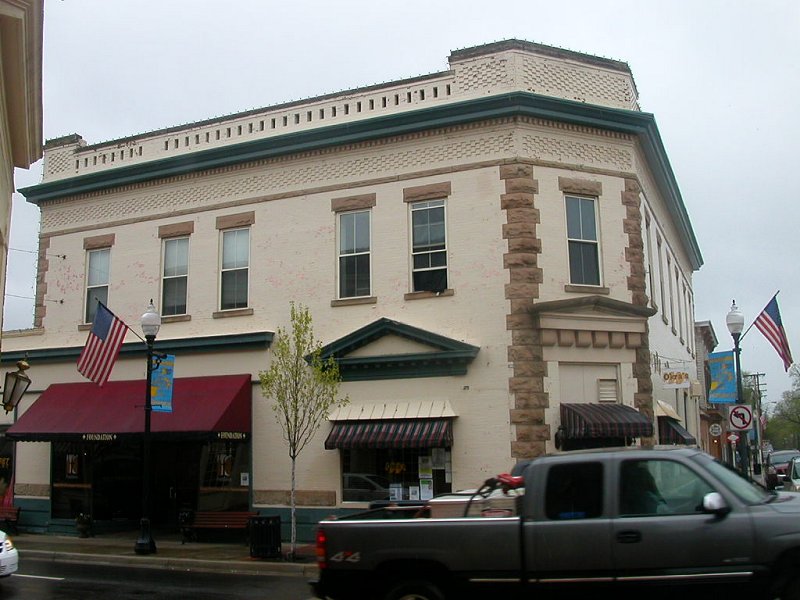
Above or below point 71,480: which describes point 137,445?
above

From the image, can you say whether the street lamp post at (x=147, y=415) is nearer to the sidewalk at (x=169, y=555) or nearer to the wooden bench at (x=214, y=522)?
the sidewalk at (x=169, y=555)

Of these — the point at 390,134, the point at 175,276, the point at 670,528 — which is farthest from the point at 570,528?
the point at 175,276

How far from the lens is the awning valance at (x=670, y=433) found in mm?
19656

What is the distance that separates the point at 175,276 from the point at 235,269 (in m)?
1.82

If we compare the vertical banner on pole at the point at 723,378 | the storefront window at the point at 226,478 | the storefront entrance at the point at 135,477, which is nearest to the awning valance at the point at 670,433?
the vertical banner on pole at the point at 723,378

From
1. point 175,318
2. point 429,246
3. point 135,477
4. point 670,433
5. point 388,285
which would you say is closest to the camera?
point 429,246

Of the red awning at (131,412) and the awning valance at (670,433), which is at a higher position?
the red awning at (131,412)

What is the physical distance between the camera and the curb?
1523 cm

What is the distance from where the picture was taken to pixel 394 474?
18.1 meters

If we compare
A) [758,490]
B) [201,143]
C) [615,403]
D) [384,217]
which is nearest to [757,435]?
[615,403]

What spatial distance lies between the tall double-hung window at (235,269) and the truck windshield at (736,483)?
1450cm

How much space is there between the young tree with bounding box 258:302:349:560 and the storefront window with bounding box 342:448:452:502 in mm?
1232

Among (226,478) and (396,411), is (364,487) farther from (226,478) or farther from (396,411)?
(226,478)

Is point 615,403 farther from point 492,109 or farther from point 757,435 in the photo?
point 757,435
